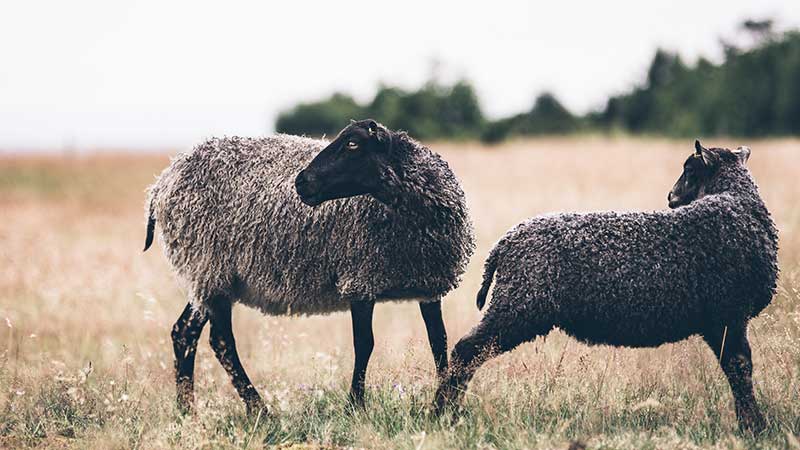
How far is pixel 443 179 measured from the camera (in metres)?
5.71

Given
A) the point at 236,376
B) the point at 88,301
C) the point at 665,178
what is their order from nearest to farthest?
the point at 236,376, the point at 88,301, the point at 665,178

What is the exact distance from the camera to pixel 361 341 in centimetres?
562

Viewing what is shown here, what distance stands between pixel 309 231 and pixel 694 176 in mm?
2922

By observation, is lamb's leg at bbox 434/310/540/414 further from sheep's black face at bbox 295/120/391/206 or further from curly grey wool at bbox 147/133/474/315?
sheep's black face at bbox 295/120/391/206

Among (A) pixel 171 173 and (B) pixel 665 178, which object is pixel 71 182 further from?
(A) pixel 171 173

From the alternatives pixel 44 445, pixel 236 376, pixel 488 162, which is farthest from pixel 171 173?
pixel 488 162

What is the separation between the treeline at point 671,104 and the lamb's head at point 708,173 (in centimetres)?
3952

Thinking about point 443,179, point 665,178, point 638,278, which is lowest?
point 638,278

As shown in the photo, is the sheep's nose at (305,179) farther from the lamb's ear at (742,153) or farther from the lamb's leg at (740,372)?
the lamb's ear at (742,153)

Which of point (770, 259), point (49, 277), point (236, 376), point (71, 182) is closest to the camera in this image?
point (770, 259)

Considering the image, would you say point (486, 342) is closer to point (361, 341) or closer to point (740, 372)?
point (361, 341)

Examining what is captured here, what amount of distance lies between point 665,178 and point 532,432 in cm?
1408

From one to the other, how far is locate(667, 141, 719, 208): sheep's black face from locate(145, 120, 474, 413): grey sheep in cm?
159

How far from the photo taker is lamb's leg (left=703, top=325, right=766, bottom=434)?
201 inches
